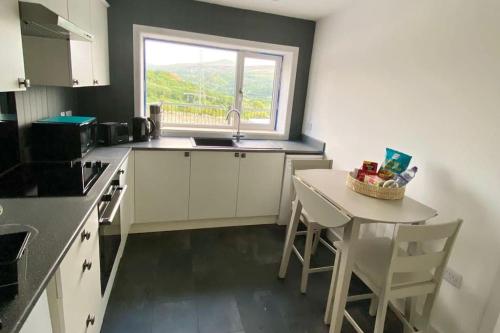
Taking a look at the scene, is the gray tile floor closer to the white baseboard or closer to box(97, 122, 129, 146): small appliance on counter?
the white baseboard

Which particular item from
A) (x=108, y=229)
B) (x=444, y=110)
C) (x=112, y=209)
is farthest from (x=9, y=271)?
(x=444, y=110)

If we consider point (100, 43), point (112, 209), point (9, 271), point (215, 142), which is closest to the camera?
point (9, 271)

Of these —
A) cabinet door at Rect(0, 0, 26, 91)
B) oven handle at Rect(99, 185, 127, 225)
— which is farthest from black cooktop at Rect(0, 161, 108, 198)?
cabinet door at Rect(0, 0, 26, 91)

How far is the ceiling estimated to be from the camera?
2.66 meters

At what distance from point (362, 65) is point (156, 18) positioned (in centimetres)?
201

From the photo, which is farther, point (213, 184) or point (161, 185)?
point (213, 184)

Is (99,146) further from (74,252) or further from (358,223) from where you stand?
(358,223)

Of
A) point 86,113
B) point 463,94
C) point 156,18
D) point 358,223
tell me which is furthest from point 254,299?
point 156,18

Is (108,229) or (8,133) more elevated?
(8,133)

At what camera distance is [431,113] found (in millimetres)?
1822

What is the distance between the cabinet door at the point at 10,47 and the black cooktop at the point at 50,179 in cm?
50

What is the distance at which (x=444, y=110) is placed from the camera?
1.74 metres

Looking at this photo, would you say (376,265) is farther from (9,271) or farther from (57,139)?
(57,139)

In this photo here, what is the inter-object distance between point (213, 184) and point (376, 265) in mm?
1676
